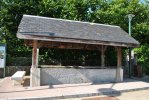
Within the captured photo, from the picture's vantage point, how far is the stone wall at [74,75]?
12.9 meters

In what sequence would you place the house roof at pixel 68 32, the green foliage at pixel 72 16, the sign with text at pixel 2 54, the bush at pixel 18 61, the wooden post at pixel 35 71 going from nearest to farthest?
the house roof at pixel 68 32 → the wooden post at pixel 35 71 → the sign with text at pixel 2 54 → the bush at pixel 18 61 → the green foliage at pixel 72 16

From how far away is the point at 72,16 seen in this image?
73.1 feet

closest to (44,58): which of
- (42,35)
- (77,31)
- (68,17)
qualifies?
(68,17)

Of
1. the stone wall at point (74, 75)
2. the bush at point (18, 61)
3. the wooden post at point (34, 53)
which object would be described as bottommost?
the stone wall at point (74, 75)

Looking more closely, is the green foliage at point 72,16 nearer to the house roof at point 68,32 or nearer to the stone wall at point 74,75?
the house roof at point 68,32

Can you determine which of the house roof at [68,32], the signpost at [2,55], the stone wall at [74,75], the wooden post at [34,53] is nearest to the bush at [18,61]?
the signpost at [2,55]

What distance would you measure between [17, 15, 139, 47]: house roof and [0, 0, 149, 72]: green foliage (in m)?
5.05

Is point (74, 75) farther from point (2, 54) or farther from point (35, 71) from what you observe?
point (2, 54)

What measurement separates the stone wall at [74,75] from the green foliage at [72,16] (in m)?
5.38

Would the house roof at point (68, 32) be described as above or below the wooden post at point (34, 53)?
above

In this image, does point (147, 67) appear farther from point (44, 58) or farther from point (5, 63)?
point (5, 63)

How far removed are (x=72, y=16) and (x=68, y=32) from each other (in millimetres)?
9448

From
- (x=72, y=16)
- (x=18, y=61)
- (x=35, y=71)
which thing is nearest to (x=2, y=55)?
(x=18, y=61)

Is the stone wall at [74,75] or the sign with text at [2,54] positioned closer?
the stone wall at [74,75]
